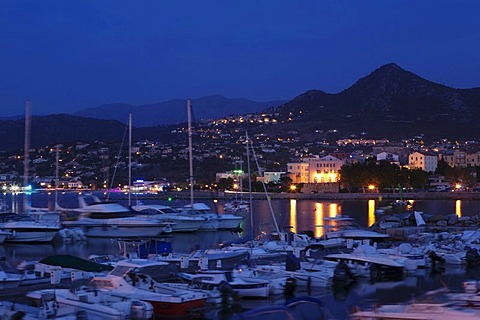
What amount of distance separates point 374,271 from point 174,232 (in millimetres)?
20359

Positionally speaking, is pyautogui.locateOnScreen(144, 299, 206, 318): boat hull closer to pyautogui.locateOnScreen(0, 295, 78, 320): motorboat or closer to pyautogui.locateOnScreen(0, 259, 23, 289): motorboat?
pyautogui.locateOnScreen(0, 295, 78, 320): motorboat

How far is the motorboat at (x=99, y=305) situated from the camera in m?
14.9

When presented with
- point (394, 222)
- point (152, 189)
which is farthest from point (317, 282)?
point (152, 189)

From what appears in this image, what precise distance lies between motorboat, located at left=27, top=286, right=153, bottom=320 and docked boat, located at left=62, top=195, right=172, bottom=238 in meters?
23.4

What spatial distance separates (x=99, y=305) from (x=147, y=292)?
1930 millimetres

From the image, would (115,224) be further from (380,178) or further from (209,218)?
(380,178)

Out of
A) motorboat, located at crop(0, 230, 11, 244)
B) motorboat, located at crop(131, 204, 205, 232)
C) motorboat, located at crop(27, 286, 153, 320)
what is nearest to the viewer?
motorboat, located at crop(27, 286, 153, 320)

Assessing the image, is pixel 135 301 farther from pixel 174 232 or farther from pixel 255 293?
pixel 174 232

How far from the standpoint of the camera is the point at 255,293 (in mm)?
19375

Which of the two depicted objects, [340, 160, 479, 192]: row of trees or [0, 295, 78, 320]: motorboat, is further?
[340, 160, 479, 192]: row of trees

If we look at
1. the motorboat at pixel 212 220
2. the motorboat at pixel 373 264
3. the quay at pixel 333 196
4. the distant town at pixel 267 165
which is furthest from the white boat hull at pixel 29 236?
the quay at pixel 333 196

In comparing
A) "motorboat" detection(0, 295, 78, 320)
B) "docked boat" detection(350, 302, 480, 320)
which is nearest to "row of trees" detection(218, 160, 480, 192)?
"motorboat" detection(0, 295, 78, 320)

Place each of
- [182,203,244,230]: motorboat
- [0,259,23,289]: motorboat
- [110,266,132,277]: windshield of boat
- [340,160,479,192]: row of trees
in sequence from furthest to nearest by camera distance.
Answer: [340,160,479,192]: row of trees < [182,203,244,230]: motorboat < [0,259,23,289]: motorboat < [110,266,132,277]: windshield of boat

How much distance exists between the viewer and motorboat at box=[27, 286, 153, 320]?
14.9 meters
